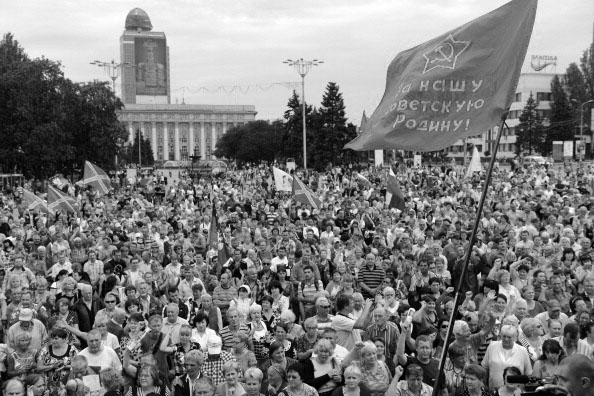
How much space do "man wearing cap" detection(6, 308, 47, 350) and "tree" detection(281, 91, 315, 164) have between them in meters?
62.9

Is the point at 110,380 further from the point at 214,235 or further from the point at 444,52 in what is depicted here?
the point at 214,235

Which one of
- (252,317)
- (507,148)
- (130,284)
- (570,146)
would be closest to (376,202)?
(130,284)

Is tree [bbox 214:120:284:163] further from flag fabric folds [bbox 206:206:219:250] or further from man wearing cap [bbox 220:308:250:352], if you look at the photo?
man wearing cap [bbox 220:308:250:352]

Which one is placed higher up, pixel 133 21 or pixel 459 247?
pixel 133 21

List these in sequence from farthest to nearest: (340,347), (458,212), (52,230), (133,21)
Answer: (133,21) < (458,212) < (52,230) < (340,347)

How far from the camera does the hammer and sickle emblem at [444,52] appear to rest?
5938mm

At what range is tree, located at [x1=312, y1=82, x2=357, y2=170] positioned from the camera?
2702 inches

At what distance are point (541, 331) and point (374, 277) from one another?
3968 mm

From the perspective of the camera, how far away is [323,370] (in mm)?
7312

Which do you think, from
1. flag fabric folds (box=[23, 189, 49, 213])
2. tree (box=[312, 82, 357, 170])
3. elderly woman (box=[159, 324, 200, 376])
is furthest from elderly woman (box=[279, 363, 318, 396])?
tree (box=[312, 82, 357, 170])

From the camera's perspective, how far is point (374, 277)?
11.7 m

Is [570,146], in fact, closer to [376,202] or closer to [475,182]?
[475,182]

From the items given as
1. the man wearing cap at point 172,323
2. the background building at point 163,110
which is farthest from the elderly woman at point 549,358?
the background building at point 163,110

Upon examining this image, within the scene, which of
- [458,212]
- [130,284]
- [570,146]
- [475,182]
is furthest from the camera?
[570,146]
